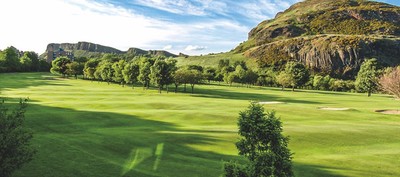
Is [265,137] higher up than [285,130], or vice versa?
[265,137]

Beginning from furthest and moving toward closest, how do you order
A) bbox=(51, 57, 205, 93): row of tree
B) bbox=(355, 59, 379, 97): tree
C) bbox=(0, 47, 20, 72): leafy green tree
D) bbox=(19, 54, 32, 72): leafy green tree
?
bbox=(19, 54, 32, 72): leafy green tree → bbox=(0, 47, 20, 72): leafy green tree → bbox=(355, 59, 379, 97): tree → bbox=(51, 57, 205, 93): row of tree

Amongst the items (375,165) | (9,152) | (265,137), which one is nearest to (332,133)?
(375,165)

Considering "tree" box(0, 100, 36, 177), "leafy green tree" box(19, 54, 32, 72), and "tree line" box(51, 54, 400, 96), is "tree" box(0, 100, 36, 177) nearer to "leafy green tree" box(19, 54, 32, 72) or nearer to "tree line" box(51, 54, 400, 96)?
"tree line" box(51, 54, 400, 96)

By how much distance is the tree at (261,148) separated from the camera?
1820cm

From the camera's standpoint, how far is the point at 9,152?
17688 mm

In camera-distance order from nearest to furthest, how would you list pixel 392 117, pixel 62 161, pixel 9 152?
1. pixel 9 152
2. pixel 62 161
3. pixel 392 117

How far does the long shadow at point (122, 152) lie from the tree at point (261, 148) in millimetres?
3782

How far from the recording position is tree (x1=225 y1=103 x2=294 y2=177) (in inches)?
717

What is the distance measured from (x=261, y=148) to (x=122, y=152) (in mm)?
14222

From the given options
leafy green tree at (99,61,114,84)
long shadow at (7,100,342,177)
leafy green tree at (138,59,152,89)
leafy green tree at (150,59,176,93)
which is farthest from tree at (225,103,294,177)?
leafy green tree at (99,61,114,84)

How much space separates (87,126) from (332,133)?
2966 centimetres

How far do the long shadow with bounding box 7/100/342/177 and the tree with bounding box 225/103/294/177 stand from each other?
378cm

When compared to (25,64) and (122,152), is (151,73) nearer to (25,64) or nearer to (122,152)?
(122,152)

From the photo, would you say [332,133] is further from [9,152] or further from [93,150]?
[9,152]
